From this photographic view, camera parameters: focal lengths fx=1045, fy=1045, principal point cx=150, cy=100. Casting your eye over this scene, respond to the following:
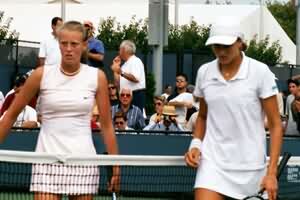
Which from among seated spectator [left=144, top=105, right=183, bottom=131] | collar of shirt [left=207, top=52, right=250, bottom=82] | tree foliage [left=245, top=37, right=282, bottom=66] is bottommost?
tree foliage [left=245, top=37, right=282, bottom=66]

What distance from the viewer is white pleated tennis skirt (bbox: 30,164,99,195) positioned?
6.82 meters

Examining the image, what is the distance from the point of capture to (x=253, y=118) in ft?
21.9

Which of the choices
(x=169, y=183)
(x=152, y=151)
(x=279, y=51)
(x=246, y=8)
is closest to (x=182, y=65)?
(x=152, y=151)

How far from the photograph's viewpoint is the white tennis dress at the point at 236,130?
664 centimetres

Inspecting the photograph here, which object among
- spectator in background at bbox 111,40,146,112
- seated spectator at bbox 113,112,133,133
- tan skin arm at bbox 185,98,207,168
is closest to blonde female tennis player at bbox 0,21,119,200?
tan skin arm at bbox 185,98,207,168

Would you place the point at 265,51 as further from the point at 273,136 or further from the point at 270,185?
the point at 270,185

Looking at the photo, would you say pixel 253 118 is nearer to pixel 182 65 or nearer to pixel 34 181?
pixel 34 181

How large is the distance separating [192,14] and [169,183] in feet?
163

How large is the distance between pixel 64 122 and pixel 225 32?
1.18 metres

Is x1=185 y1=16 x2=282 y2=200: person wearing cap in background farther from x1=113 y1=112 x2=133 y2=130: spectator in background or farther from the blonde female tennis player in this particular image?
x1=113 y1=112 x2=133 y2=130: spectator in background

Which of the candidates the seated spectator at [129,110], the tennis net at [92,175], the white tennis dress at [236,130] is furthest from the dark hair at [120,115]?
the white tennis dress at [236,130]

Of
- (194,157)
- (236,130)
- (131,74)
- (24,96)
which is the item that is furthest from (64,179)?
(131,74)

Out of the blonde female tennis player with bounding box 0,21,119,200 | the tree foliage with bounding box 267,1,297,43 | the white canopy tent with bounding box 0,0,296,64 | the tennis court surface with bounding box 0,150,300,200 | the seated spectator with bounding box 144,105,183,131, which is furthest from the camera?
the tree foliage with bounding box 267,1,297,43

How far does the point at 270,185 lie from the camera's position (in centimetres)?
655
